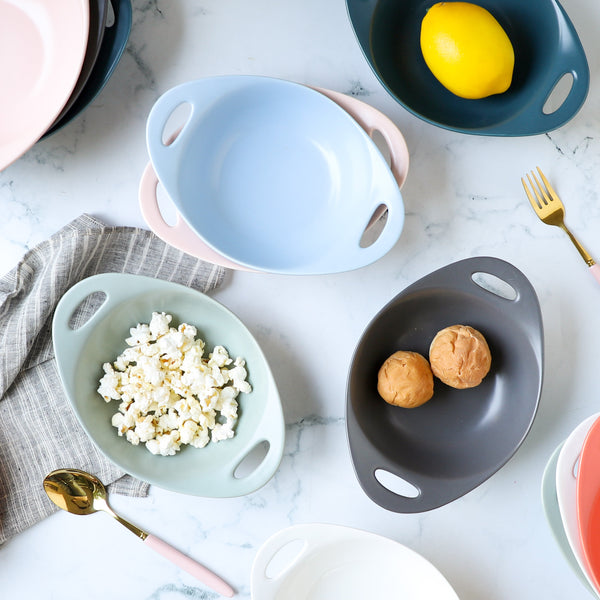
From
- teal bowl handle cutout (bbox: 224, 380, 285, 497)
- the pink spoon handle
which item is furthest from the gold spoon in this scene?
teal bowl handle cutout (bbox: 224, 380, 285, 497)

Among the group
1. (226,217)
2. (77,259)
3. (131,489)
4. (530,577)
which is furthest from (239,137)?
(530,577)

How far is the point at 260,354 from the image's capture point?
2.94 ft

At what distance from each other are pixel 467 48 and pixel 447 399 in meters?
0.50

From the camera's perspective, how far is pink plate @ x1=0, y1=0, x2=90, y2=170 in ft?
2.93

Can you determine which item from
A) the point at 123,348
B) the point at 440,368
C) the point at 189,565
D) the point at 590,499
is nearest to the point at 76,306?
the point at 123,348

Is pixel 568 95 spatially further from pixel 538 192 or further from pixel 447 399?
pixel 447 399

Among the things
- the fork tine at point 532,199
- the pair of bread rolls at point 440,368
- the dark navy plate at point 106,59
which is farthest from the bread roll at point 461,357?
the dark navy plate at point 106,59

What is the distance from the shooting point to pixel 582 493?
A: 0.81 meters

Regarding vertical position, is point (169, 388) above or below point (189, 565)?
above

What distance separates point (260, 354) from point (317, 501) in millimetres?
253

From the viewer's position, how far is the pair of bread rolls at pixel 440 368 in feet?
2.87

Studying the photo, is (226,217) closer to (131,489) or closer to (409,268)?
(409,268)

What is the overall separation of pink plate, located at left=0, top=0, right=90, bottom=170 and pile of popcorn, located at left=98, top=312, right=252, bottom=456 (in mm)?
337

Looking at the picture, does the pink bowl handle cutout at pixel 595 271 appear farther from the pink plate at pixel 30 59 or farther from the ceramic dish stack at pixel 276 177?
the pink plate at pixel 30 59
